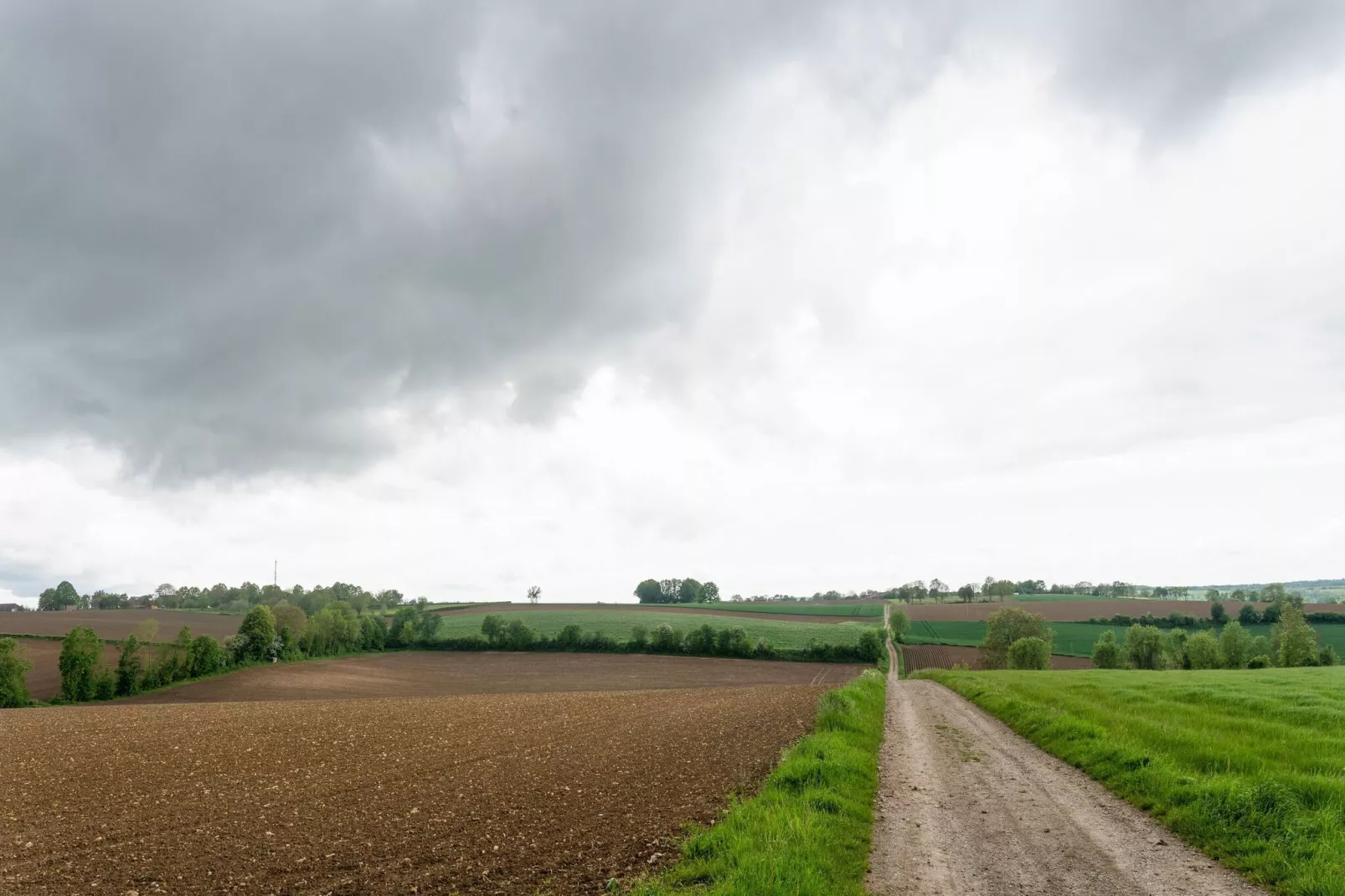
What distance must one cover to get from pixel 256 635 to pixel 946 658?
102 m

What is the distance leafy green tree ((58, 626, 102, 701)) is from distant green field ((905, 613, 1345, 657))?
121845mm

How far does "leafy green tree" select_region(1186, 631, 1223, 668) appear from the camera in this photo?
8662 cm

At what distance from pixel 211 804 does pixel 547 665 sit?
290ft

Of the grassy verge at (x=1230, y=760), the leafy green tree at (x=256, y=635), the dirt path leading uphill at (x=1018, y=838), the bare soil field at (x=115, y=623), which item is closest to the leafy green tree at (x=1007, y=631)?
the grassy verge at (x=1230, y=760)

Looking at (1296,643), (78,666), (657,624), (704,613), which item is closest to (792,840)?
(78,666)

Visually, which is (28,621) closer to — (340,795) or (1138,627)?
(340,795)

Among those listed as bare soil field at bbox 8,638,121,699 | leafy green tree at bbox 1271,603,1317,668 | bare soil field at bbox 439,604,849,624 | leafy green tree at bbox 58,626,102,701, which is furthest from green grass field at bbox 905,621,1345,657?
leafy green tree at bbox 58,626,102,701

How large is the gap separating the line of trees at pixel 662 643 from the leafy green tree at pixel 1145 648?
33617 mm

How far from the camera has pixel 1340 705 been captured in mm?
24438

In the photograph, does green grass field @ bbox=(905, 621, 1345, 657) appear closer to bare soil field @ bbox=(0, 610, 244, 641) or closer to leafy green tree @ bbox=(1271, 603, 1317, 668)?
leafy green tree @ bbox=(1271, 603, 1317, 668)

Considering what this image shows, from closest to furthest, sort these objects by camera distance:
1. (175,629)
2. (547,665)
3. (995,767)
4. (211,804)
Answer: (995,767) → (211,804) → (547,665) → (175,629)

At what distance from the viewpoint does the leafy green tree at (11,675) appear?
204 ft

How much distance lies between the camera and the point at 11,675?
62.7 metres

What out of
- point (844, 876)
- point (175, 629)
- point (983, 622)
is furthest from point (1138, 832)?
point (983, 622)
